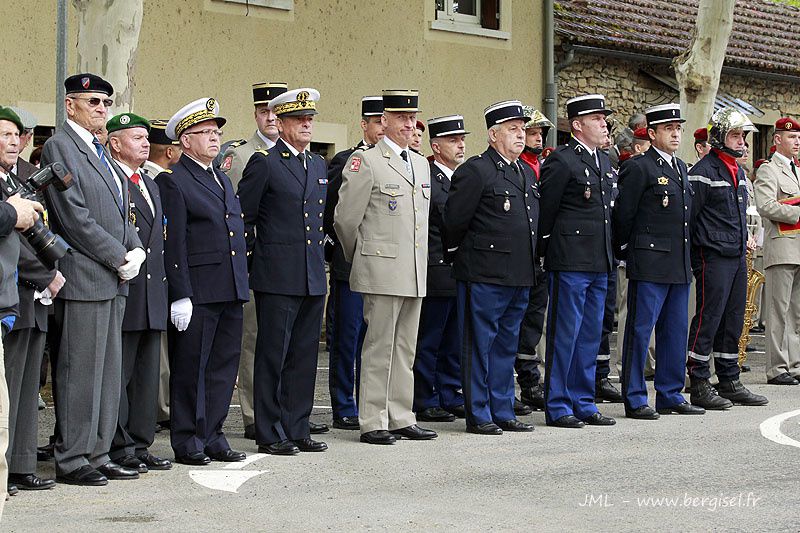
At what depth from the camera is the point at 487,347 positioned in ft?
34.0

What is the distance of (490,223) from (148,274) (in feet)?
8.60

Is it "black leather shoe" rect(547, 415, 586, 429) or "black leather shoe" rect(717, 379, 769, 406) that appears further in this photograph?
"black leather shoe" rect(717, 379, 769, 406)

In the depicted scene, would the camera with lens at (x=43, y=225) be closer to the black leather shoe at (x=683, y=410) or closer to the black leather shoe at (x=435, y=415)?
the black leather shoe at (x=435, y=415)

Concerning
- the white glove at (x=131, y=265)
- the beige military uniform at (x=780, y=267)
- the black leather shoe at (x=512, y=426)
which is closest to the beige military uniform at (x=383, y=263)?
the black leather shoe at (x=512, y=426)

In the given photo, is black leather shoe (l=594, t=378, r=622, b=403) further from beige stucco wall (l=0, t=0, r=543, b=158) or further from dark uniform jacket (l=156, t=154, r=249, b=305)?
beige stucco wall (l=0, t=0, r=543, b=158)

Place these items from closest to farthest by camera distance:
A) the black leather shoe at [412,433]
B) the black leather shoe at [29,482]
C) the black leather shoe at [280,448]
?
1. the black leather shoe at [29,482]
2. the black leather shoe at [280,448]
3. the black leather shoe at [412,433]

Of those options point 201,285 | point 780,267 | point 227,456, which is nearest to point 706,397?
point 780,267

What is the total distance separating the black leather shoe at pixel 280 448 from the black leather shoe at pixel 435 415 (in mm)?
1888

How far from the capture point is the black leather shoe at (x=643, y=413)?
36.3 feet

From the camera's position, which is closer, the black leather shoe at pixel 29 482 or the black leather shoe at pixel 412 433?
the black leather shoe at pixel 29 482

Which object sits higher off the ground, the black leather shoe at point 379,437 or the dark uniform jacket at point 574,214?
the dark uniform jacket at point 574,214

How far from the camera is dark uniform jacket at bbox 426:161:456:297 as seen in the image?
1109 centimetres

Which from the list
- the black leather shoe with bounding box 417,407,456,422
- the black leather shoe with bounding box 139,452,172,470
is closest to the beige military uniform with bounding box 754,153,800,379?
the black leather shoe with bounding box 417,407,456,422

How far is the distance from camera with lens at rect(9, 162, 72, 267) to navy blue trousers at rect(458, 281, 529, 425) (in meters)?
3.41
